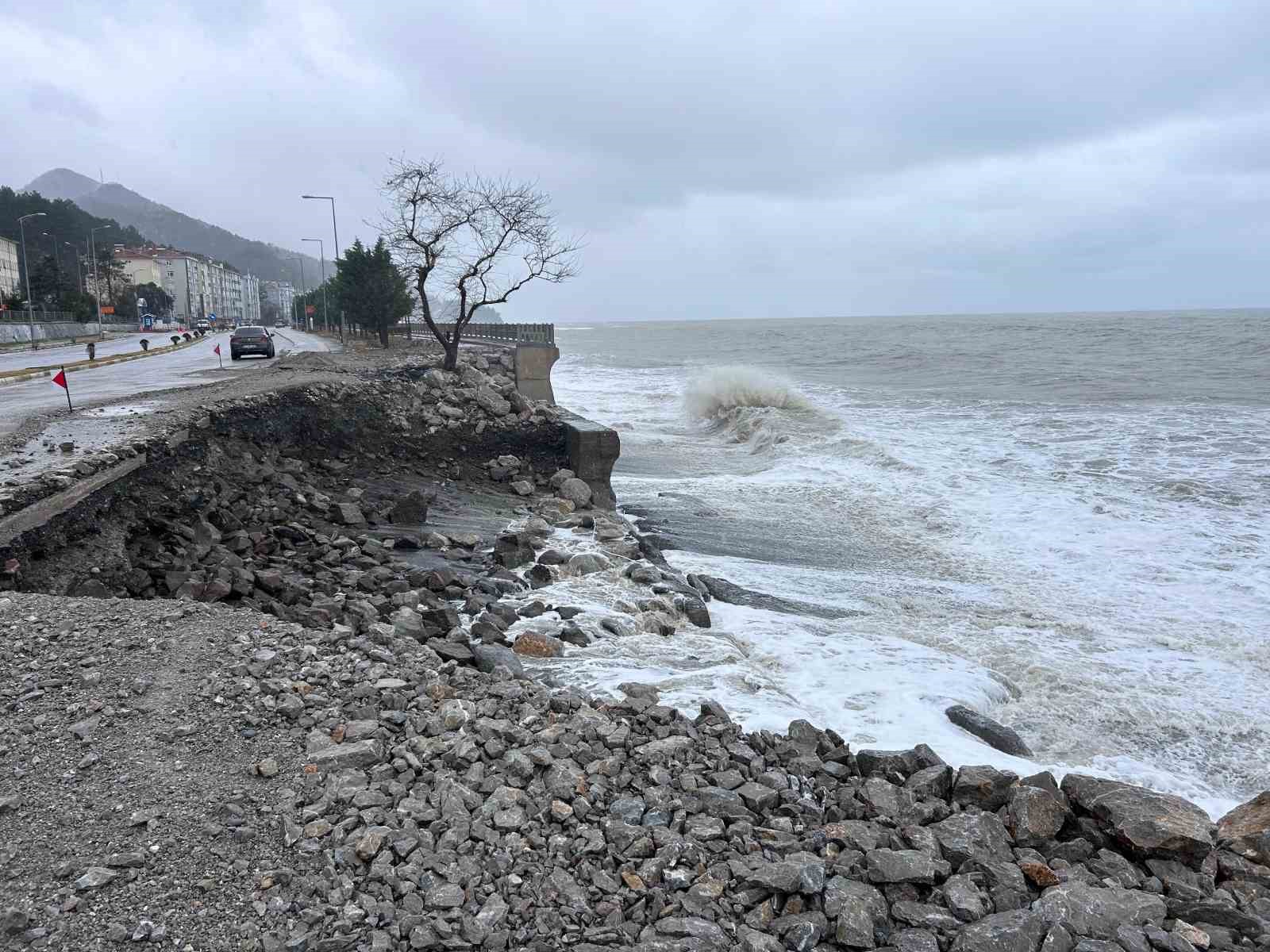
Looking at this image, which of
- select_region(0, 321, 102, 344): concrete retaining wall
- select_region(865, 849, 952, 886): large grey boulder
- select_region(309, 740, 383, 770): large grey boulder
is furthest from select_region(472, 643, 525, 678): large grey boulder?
select_region(0, 321, 102, 344): concrete retaining wall

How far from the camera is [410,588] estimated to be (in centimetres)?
884

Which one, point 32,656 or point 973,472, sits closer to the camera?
point 32,656

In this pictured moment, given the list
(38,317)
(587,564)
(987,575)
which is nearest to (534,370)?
(587,564)

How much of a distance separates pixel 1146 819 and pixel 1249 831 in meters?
0.69

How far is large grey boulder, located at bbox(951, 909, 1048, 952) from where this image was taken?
340 cm

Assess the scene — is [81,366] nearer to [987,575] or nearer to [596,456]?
[596,456]

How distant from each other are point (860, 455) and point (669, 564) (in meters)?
10.9

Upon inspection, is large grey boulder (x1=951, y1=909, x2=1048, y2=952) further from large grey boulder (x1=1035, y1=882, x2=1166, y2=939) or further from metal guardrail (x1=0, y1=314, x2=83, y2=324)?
metal guardrail (x1=0, y1=314, x2=83, y2=324)

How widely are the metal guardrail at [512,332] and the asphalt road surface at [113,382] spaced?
789cm

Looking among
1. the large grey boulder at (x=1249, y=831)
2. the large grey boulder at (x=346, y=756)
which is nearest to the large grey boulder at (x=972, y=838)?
the large grey boulder at (x=1249, y=831)

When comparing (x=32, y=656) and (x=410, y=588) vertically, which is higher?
(x=32, y=656)

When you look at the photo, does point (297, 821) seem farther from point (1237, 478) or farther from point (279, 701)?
point (1237, 478)

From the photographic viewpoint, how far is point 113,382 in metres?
20.2

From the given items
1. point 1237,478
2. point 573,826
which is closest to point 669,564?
point 573,826
